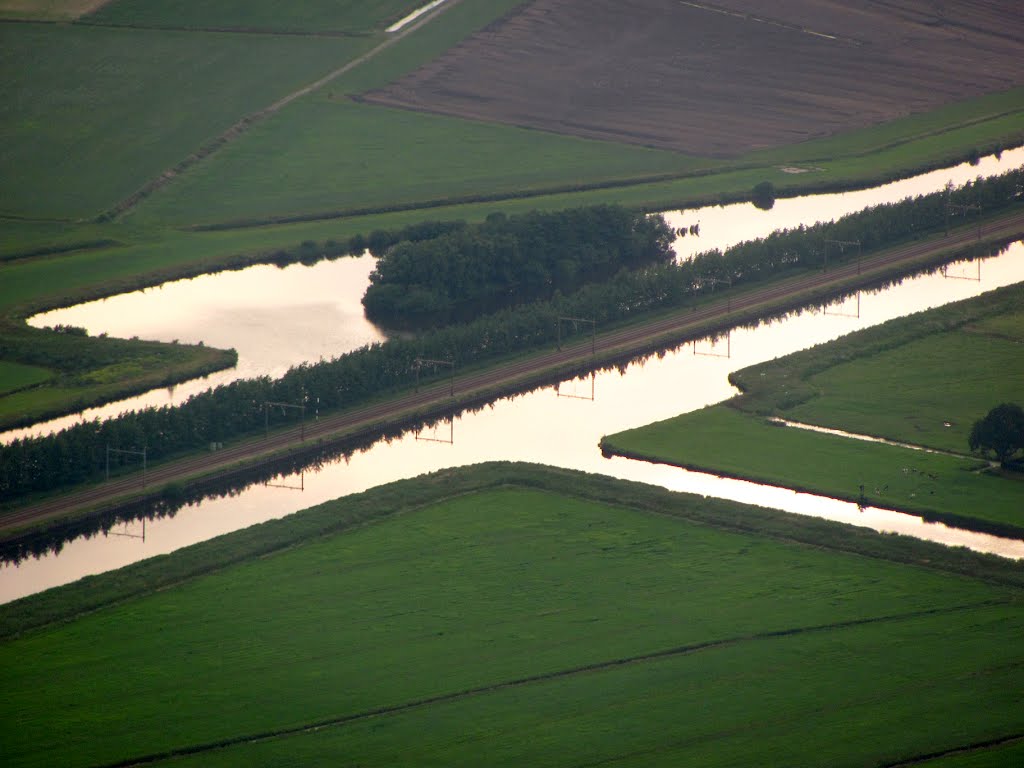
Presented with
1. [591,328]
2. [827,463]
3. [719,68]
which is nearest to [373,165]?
[719,68]

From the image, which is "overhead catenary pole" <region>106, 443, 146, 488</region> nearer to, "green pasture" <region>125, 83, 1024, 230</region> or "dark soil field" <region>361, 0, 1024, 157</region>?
"green pasture" <region>125, 83, 1024, 230</region>

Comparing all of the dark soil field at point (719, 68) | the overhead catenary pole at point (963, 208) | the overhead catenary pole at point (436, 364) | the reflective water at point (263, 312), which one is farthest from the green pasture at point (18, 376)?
the overhead catenary pole at point (963, 208)

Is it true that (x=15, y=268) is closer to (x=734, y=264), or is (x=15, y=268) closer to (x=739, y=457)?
(x=734, y=264)

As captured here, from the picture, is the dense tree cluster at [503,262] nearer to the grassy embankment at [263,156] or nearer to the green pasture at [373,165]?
the grassy embankment at [263,156]

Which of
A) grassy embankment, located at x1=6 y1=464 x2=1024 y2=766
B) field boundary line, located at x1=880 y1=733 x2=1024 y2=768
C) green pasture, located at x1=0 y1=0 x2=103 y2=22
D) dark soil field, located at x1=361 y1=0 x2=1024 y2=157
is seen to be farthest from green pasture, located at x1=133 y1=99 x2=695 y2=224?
field boundary line, located at x1=880 y1=733 x2=1024 y2=768

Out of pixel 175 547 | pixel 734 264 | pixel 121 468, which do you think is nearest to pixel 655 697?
pixel 175 547

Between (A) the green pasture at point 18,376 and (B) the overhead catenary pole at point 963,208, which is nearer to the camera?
(A) the green pasture at point 18,376
